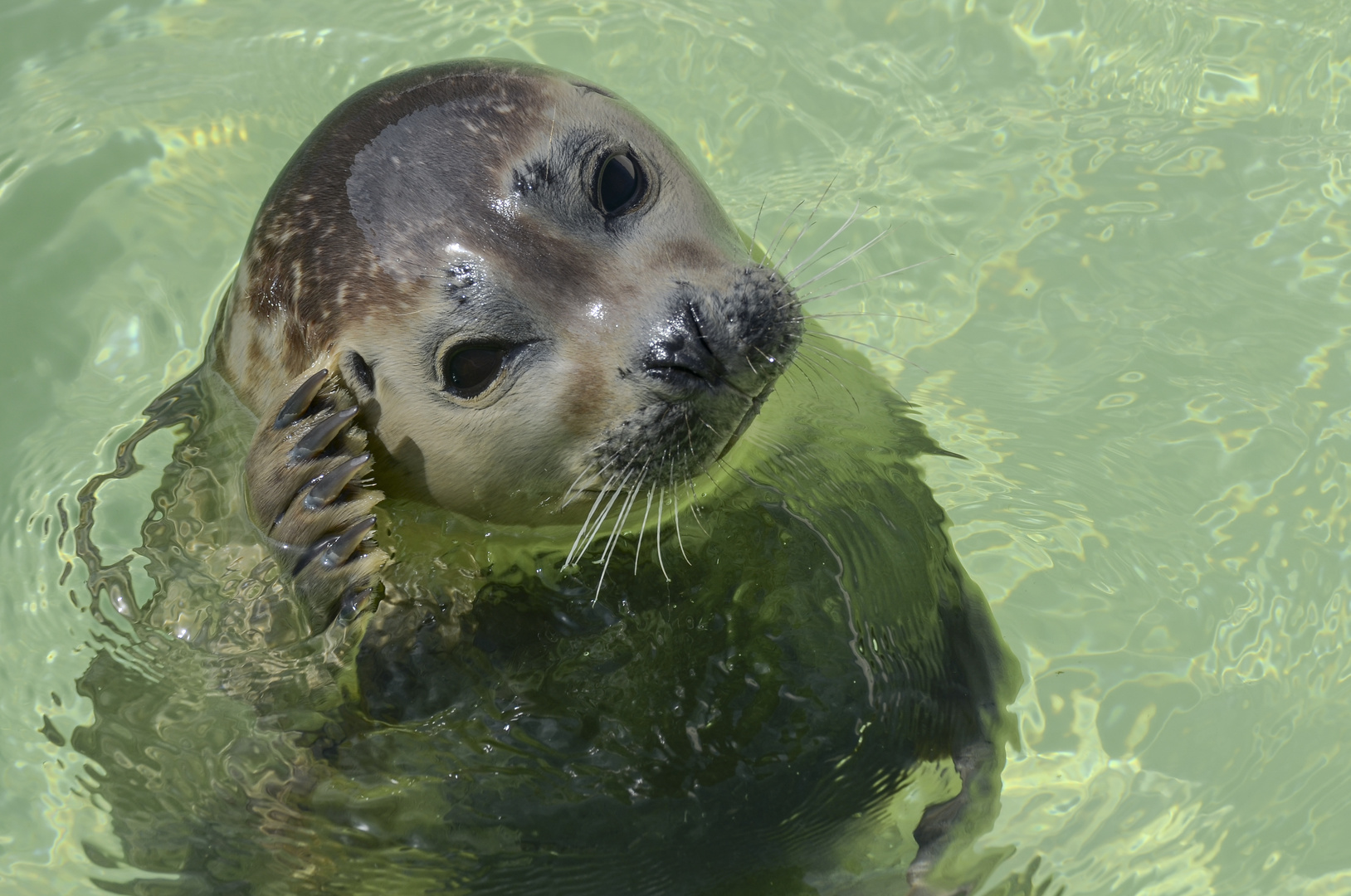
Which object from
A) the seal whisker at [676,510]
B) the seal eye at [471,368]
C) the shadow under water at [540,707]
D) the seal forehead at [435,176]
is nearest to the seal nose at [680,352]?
the seal whisker at [676,510]

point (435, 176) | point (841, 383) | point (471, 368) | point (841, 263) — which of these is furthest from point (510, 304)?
point (841, 383)

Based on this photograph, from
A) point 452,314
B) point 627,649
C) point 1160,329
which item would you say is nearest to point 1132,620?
point 1160,329

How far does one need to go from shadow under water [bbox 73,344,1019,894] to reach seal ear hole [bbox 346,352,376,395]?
12.7 inches

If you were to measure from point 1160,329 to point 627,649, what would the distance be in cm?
225

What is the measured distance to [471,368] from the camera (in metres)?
2.63

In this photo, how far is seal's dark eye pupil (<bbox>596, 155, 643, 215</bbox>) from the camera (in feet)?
8.98

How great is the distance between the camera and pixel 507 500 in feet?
9.16

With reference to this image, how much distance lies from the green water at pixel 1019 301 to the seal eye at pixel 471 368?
1270 mm

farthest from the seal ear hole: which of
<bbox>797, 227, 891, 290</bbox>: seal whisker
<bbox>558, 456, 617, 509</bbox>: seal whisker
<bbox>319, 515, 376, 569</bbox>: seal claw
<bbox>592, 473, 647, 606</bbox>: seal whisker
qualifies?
<bbox>797, 227, 891, 290</bbox>: seal whisker

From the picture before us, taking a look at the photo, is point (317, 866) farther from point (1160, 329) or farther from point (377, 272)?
point (1160, 329)

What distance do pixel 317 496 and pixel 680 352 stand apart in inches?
31.1

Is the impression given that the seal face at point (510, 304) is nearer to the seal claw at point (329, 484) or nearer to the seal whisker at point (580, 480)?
the seal whisker at point (580, 480)

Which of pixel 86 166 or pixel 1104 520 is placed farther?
pixel 86 166

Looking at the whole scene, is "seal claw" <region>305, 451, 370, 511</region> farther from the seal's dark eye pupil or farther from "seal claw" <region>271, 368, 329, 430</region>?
the seal's dark eye pupil
